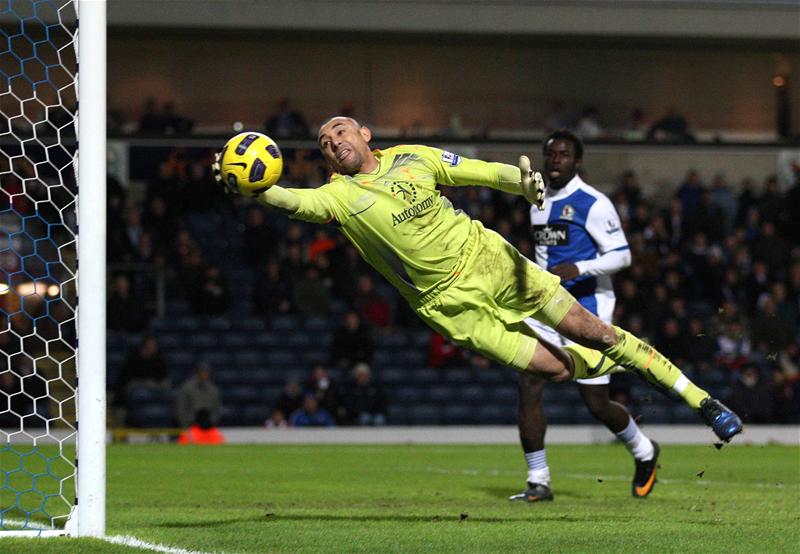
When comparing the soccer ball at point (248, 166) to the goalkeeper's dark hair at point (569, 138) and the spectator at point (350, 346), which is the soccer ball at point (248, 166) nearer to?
the goalkeeper's dark hair at point (569, 138)

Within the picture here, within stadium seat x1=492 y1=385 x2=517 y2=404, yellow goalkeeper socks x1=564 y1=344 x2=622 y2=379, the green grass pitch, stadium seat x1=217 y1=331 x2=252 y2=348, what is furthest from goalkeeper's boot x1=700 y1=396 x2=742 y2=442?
stadium seat x1=217 y1=331 x2=252 y2=348

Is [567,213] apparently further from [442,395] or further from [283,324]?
[283,324]

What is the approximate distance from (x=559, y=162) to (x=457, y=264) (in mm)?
2311

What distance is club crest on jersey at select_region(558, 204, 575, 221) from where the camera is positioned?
9602mm

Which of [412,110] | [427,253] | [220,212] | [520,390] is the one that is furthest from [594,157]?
[427,253]

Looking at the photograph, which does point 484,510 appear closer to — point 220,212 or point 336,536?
point 336,536

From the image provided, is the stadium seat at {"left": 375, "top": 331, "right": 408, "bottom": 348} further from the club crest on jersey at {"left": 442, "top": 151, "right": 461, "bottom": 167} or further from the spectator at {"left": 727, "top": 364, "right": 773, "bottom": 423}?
the club crest on jersey at {"left": 442, "top": 151, "right": 461, "bottom": 167}

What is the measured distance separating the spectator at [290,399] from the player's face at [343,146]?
13507mm

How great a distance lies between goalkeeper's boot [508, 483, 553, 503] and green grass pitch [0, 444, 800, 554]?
166 mm

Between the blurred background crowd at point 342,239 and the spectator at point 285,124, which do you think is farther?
the spectator at point 285,124

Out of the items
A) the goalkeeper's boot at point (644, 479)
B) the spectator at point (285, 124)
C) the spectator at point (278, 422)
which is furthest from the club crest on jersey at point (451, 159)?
Answer: the spectator at point (285, 124)

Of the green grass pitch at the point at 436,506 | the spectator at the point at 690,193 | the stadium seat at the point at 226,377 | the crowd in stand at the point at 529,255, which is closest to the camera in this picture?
the green grass pitch at the point at 436,506

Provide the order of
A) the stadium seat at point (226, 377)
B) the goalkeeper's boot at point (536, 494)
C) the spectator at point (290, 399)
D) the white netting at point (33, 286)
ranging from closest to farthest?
the goalkeeper's boot at point (536, 494) < the white netting at point (33, 286) < the spectator at point (290, 399) < the stadium seat at point (226, 377)

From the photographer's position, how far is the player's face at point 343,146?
748 centimetres
